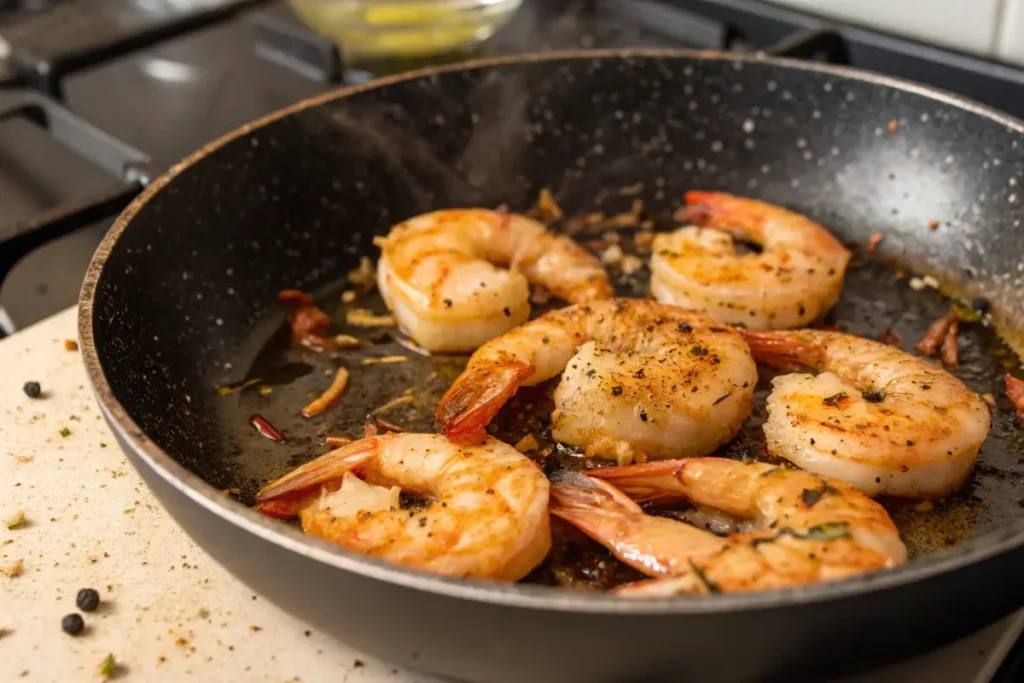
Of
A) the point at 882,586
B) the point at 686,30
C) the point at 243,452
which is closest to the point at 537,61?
the point at 686,30

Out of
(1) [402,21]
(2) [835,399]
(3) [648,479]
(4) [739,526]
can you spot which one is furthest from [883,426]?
Answer: (1) [402,21]

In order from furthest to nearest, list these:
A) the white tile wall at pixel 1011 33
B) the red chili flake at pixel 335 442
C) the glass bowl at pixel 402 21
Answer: the glass bowl at pixel 402 21, the white tile wall at pixel 1011 33, the red chili flake at pixel 335 442

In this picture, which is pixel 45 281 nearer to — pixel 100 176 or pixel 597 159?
pixel 100 176

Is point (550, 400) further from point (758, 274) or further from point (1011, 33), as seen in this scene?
point (1011, 33)

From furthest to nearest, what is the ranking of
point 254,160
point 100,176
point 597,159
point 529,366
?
point 100,176 → point 597,159 → point 254,160 → point 529,366

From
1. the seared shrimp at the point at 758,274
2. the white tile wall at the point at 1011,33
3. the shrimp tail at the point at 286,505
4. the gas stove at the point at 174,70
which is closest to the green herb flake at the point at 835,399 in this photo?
the seared shrimp at the point at 758,274

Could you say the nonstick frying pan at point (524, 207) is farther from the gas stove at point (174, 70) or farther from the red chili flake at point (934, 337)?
the gas stove at point (174, 70)

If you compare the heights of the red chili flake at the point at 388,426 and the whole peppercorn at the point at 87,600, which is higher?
the red chili flake at the point at 388,426
